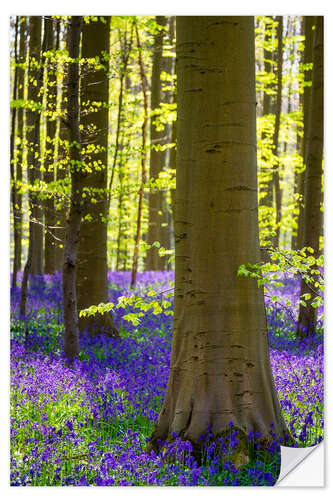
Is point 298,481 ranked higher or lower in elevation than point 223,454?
lower

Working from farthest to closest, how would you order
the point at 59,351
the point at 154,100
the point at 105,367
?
the point at 154,100 < the point at 59,351 < the point at 105,367

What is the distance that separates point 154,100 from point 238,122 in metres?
11.0

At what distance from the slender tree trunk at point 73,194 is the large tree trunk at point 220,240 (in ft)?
5.95

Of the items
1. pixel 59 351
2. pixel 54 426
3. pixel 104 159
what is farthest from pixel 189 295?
pixel 104 159

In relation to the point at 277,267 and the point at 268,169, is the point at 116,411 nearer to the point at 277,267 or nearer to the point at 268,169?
the point at 277,267

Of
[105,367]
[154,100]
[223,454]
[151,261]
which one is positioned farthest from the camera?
[151,261]

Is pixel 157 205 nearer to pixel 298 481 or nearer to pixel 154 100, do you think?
pixel 154 100

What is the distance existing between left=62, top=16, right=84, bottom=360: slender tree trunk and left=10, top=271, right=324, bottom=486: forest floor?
376 mm

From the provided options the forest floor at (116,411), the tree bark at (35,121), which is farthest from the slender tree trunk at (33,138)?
the forest floor at (116,411)

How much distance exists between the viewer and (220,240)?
4.01 meters

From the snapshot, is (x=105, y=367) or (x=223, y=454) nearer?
(x=223, y=454)

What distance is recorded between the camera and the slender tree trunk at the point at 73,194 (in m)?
5.61

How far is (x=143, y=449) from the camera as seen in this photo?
429 centimetres

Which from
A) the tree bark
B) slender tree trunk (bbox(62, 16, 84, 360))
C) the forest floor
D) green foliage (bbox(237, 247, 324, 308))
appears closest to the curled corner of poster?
the forest floor
